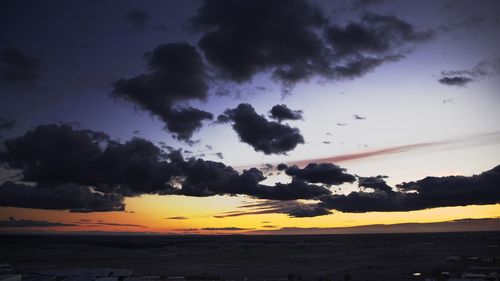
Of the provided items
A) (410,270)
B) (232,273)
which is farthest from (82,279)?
(410,270)

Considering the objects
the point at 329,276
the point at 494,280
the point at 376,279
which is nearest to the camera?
the point at 494,280

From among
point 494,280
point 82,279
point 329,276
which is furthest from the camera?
point 329,276

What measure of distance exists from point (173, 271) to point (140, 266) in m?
21.9

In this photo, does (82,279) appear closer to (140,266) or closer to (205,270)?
(205,270)

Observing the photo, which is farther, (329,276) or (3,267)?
(3,267)

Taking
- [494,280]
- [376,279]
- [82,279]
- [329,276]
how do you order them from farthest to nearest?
[329,276] < [376,279] < [82,279] < [494,280]

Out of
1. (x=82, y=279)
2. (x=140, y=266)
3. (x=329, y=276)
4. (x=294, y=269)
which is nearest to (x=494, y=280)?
(x=329, y=276)

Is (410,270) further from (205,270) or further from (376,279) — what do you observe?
(205,270)

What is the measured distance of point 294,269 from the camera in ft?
460

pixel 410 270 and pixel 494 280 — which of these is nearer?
pixel 494 280

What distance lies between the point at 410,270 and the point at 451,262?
27.2 meters

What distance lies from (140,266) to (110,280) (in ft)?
222

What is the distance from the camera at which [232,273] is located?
13312cm

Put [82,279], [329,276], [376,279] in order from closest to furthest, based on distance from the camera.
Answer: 1. [82,279]
2. [376,279]
3. [329,276]
